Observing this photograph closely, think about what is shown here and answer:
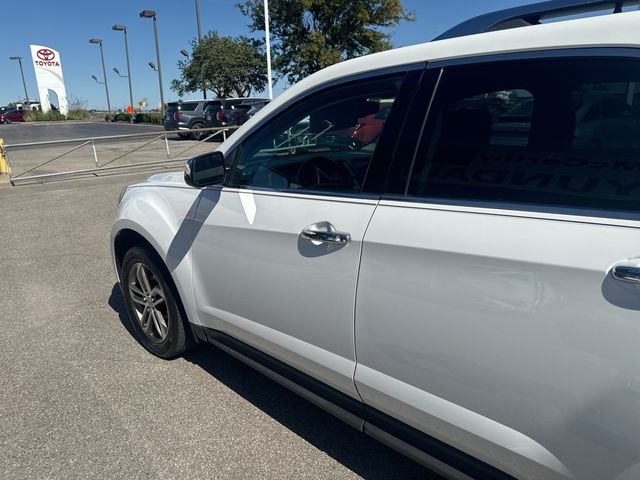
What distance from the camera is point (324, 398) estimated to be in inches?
80.4

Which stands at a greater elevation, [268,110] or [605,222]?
[268,110]

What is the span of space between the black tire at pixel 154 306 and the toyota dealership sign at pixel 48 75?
61590 millimetres

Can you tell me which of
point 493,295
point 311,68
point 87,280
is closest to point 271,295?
point 493,295

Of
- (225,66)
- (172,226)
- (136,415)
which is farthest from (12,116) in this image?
(136,415)

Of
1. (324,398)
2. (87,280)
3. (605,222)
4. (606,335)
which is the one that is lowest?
(87,280)

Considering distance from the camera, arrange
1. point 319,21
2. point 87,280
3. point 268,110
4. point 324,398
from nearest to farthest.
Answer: point 324,398
point 268,110
point 87,280
point 319,21

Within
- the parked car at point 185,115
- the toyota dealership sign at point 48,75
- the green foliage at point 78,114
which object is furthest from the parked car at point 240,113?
the green foliage at point 78,114

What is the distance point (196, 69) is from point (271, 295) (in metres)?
37.5

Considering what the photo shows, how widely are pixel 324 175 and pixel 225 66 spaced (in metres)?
35.4

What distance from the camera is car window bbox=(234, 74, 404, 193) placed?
6.28 feet

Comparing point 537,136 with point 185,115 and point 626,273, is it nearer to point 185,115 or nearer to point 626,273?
point 626,273

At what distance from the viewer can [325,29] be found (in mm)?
26547

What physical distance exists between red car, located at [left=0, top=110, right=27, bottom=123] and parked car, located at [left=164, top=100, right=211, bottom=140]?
137 ft

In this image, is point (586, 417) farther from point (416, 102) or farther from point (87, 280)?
point (87, 280)
